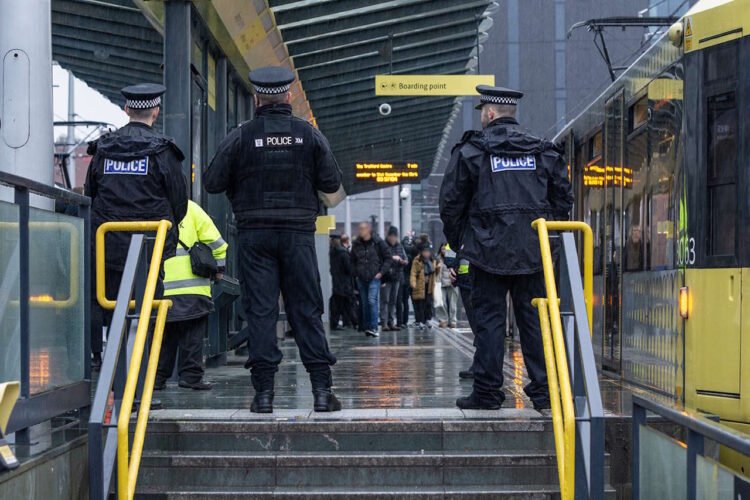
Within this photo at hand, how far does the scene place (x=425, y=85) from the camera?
1641cm

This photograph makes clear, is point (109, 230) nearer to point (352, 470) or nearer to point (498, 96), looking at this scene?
point (352, 470)

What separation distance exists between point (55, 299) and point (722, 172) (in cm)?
397

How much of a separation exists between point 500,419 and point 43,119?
115 inches

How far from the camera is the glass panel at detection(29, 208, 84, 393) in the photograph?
238 inches

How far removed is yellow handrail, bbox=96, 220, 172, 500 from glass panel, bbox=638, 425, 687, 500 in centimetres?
227

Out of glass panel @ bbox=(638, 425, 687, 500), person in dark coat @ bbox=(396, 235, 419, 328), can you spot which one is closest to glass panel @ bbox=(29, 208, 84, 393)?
glass panel @ bbox=(638, 425, 687, 500)

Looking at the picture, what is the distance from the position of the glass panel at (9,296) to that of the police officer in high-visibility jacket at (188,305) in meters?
2.97

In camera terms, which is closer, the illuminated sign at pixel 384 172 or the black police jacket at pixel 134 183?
the black police jacket at pixel 134 183

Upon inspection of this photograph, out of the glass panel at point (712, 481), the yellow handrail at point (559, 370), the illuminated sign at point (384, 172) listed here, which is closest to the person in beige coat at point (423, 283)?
the illuminated sign at point (384, 172)

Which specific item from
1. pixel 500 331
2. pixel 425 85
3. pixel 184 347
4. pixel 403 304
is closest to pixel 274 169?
pixel 500 331

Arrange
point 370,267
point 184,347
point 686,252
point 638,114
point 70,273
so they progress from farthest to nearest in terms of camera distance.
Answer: point 370,267, point 638,114, point 184,347, point 686,252, point 70,273

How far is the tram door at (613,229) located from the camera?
10.6m

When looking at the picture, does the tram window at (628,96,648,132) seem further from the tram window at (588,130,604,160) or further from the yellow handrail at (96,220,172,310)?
the yellow handrail at (96,220,172,310)

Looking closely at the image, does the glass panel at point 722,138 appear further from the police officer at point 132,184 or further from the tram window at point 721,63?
the police officer at point 132,184
